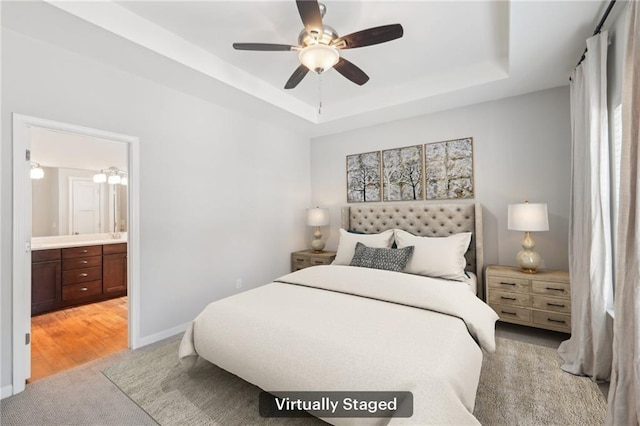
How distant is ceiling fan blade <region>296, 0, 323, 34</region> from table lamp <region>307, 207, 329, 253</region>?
8.92 ft

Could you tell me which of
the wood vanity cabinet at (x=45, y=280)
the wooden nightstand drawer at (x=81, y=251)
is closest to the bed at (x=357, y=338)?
A: the wood vanity cabinet at (x=45, y=280)

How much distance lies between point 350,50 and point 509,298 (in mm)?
2956

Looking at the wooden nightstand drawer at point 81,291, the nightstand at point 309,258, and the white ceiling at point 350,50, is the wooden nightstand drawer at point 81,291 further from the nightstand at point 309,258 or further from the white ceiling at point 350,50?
the white ceiling at point 350,50

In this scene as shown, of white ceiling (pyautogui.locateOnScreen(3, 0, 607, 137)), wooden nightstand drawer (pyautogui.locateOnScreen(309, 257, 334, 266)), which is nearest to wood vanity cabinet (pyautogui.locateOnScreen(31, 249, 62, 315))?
white ceiling (pyautogui.locateOnScreen(3, 0, 607, 137))

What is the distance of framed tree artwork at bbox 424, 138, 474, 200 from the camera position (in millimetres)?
3510

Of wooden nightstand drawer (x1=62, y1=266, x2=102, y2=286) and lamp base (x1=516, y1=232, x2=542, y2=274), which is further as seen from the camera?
wooden nightstand drawer (x1=62, y1=266, x2=102, y2=286)

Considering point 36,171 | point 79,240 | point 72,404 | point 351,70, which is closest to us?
point 72,404

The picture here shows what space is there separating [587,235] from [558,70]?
163cm

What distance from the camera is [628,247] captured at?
1275 mm

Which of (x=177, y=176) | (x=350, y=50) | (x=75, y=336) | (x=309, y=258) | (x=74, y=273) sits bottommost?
(x=75, y=336)

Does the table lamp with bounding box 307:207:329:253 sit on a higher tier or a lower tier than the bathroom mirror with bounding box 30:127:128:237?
lower

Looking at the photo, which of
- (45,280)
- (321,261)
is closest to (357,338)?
(321,261)

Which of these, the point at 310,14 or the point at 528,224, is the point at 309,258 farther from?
the point at 310,14

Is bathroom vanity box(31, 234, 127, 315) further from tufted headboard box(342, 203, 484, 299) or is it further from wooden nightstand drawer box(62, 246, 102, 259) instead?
tufted headboard box(342, 203, 484, 299)
